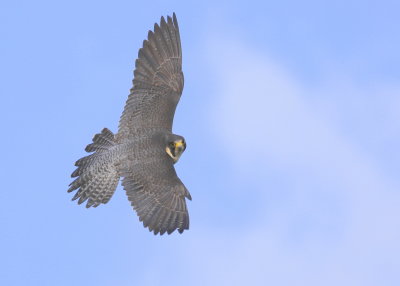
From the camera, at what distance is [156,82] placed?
16422 mm

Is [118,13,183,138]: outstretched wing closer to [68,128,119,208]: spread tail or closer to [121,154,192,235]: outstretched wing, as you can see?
[68,128,119,208]: spread tail

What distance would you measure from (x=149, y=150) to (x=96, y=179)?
43.7 inches

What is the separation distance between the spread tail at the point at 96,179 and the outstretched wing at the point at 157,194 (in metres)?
0.31

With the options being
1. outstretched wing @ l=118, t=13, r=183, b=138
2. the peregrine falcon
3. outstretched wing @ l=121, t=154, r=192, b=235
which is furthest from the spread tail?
outstretched wing @ l=118, t=13, r=183, b=138

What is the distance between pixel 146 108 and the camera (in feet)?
52.7

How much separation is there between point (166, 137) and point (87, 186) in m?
1.71

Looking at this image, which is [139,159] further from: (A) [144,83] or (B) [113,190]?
(A) [144,83]

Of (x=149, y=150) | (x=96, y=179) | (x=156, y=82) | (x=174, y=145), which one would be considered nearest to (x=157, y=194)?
(x=149, y=150)

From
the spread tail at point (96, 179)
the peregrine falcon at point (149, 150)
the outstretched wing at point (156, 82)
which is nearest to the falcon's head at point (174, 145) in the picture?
the peregrine falcon at point (149, 150)

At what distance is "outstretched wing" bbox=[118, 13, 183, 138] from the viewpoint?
15977 mm

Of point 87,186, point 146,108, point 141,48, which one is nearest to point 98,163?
point 87,186

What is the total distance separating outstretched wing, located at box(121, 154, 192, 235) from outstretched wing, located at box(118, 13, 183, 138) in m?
0.90

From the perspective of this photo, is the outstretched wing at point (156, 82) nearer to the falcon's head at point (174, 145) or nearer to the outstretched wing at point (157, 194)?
the falcon's head at point (174, 145)

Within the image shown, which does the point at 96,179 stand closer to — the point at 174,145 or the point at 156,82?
the point at 174,145
